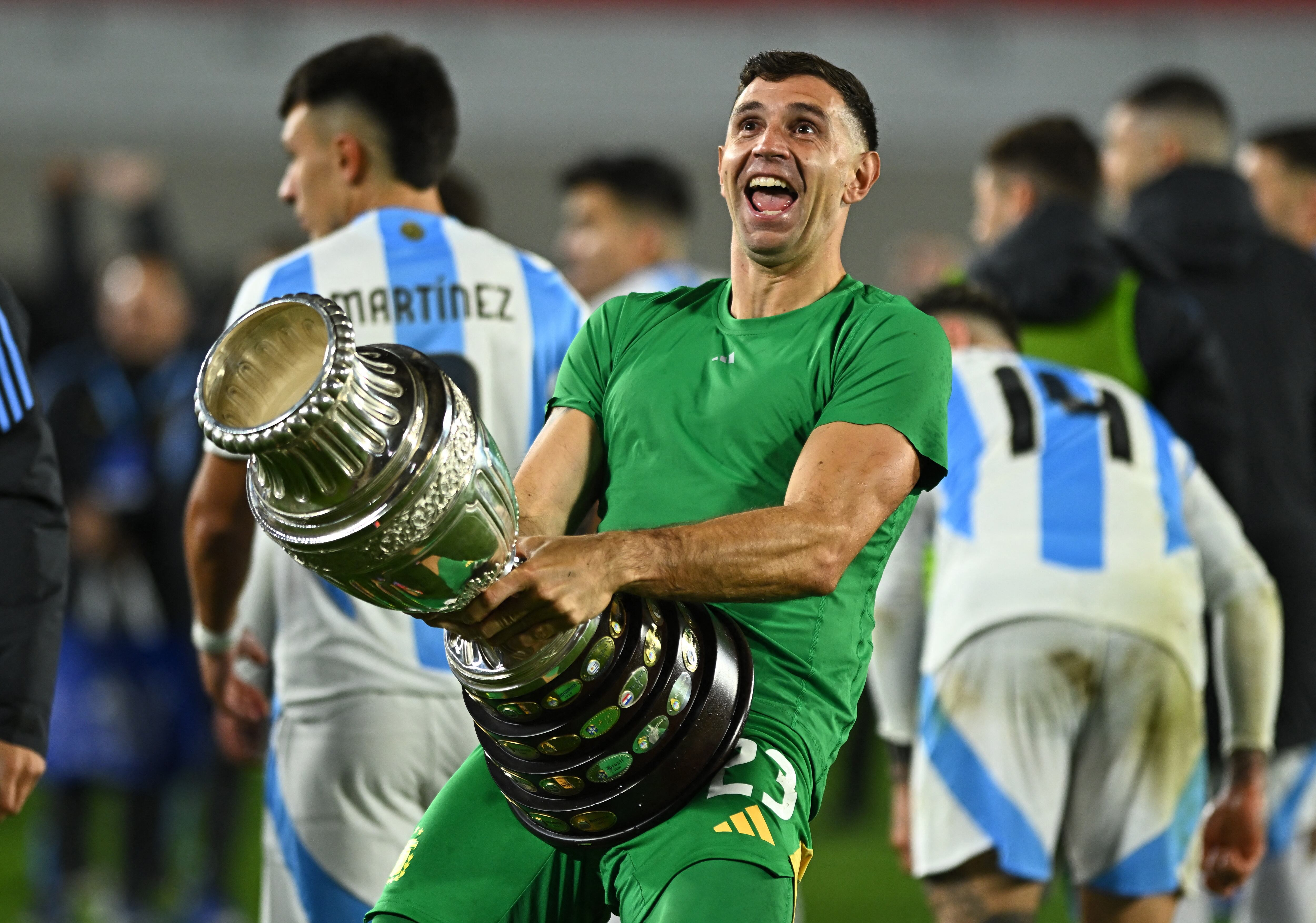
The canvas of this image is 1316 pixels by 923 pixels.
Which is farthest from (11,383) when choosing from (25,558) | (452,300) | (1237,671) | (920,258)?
(920,258)

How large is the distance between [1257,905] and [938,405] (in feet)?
9.73

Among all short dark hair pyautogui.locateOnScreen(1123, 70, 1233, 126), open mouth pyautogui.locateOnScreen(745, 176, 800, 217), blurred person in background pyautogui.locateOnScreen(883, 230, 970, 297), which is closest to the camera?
open mouth pyautogui.locateOnScreen(745, 176, 800, 217)

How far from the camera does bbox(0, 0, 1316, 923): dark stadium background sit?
1534 centimetres

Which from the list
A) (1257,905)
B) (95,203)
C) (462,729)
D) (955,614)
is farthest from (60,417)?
(95,203)

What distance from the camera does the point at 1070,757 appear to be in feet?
12.0

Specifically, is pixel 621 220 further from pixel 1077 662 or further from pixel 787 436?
pixel 787 436

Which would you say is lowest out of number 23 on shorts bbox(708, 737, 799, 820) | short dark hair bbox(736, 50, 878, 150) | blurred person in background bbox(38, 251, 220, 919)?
blurred person in background bbox(38, 251, 220, 919)

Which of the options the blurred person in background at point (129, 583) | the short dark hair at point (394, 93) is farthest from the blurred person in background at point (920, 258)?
the short dark hair at point (394, 93)

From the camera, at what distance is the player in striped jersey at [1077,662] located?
3574 mm

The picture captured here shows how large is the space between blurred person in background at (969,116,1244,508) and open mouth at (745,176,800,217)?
6.58 feet

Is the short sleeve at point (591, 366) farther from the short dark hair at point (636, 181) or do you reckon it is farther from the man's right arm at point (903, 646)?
the short dark hair at point (636, 181)

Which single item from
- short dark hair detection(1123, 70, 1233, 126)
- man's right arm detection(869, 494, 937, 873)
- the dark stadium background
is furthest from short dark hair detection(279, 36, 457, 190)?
the dark stadium background

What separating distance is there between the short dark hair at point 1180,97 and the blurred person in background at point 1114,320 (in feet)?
2.44

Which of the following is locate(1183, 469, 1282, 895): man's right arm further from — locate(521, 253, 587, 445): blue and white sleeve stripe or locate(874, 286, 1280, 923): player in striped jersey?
locate(521, 253, 587, 445): blue and white sleeve stripe
